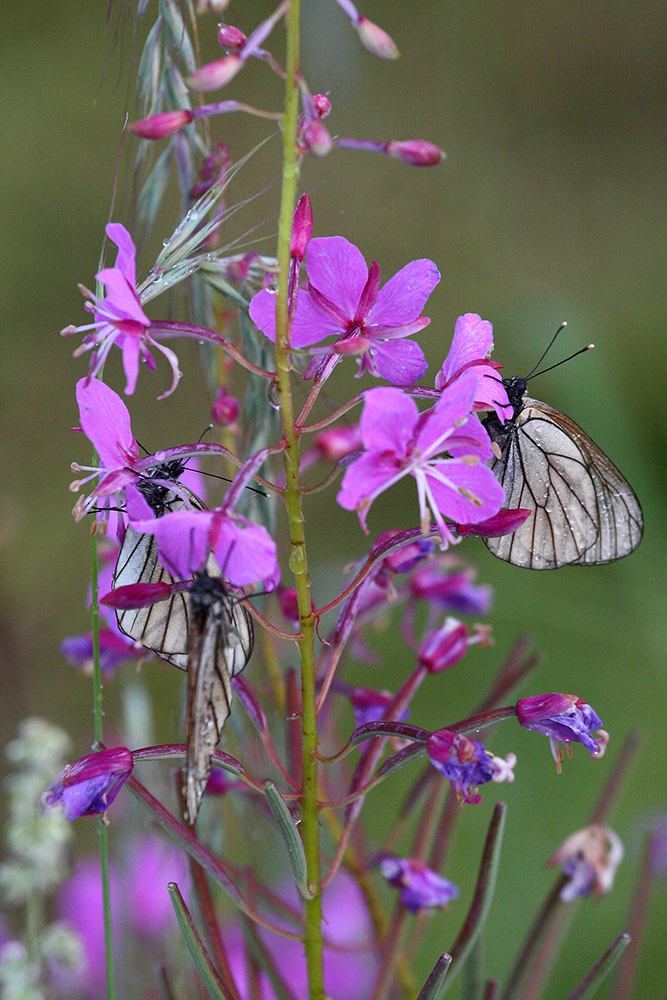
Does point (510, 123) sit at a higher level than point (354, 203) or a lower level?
higher

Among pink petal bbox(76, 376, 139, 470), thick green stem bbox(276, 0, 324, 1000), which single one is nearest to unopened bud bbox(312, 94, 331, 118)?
thick green stem bbox(276, 0, 324, 1000)

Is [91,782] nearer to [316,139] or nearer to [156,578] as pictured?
[156,578]

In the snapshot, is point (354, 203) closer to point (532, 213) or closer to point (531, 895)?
→ point (532, 213)

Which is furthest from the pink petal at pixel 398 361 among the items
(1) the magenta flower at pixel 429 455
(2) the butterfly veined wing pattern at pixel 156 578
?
(2) the butterfly veined wing pattern at pixel 156 578

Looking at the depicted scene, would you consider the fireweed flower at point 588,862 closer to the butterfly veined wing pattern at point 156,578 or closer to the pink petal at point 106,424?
the butterfly veined wing pattern at point 156,578

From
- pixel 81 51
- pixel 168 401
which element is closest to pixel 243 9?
pixel 81 51

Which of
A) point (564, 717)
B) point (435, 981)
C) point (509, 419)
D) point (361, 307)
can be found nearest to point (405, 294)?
point (361, 307)

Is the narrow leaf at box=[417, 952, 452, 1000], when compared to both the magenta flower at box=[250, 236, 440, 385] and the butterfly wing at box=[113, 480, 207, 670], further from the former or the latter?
the magenta flower at box=[250, 236, 440, 385]
